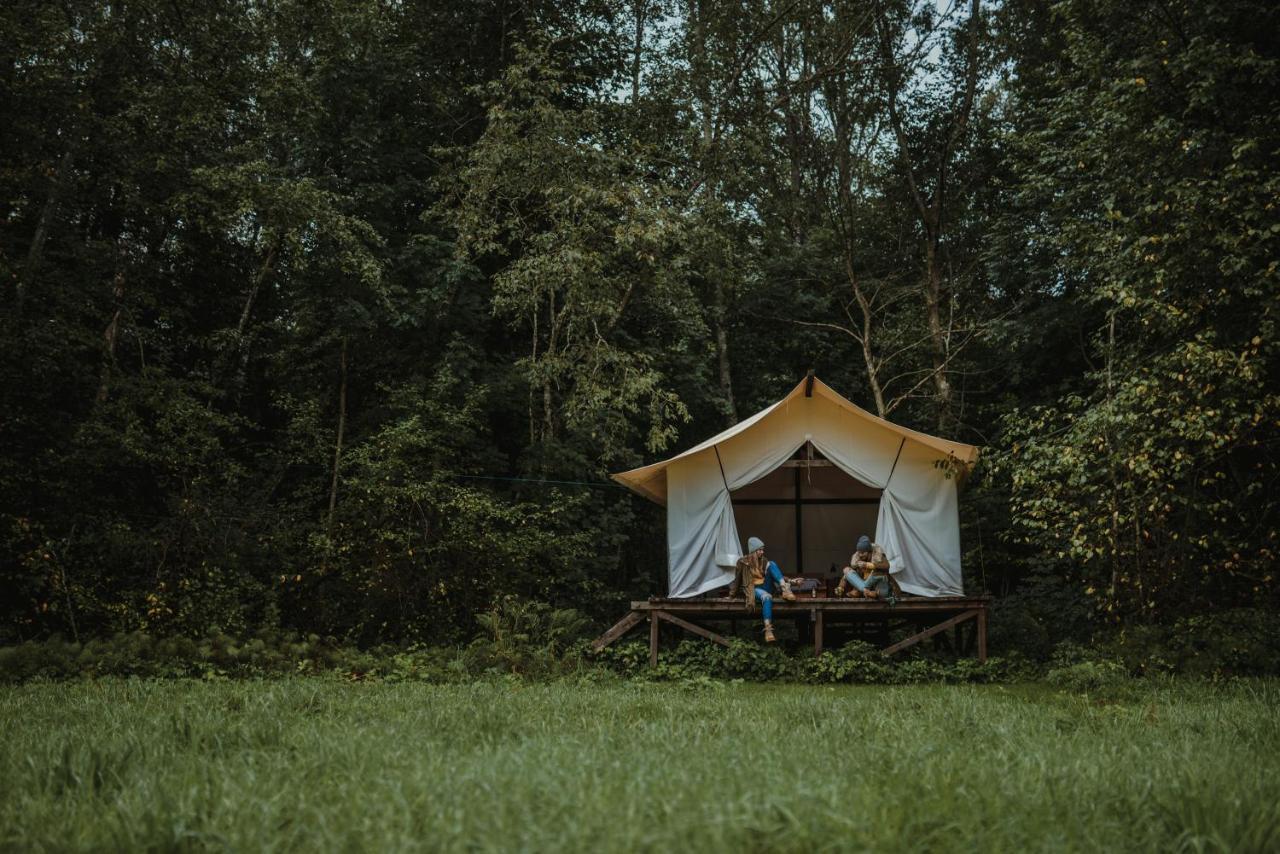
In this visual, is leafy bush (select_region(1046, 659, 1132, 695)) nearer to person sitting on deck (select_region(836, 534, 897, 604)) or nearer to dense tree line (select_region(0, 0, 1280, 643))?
dense tree line (select_region(0, 0, 1280, 643))

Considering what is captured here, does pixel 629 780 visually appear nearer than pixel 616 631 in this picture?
Yes

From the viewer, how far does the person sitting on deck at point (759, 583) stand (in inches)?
427

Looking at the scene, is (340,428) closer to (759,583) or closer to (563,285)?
(563,285)

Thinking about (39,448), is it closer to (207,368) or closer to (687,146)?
(207,368)

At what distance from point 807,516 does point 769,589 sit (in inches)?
177

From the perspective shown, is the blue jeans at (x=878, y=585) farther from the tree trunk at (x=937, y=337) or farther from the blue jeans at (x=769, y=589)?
the tree trunk at (x=937, y=337)

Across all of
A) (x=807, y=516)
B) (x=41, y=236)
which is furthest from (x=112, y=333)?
(x=807, y=516)

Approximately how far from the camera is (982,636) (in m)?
10.6

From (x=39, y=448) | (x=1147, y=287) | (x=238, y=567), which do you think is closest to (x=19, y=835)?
(x=1147, y=287)

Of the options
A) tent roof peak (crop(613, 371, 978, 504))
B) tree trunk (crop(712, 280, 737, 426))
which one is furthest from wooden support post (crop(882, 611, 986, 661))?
tree trunk (crop(712, 280, 737, 426))

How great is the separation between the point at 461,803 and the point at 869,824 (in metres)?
1.06

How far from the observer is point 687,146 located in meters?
15.6

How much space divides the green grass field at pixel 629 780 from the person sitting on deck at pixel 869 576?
19.0 feet

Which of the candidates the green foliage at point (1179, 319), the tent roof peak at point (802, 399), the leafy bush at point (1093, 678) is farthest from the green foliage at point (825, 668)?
the tent roof peak at point (802, 399)
